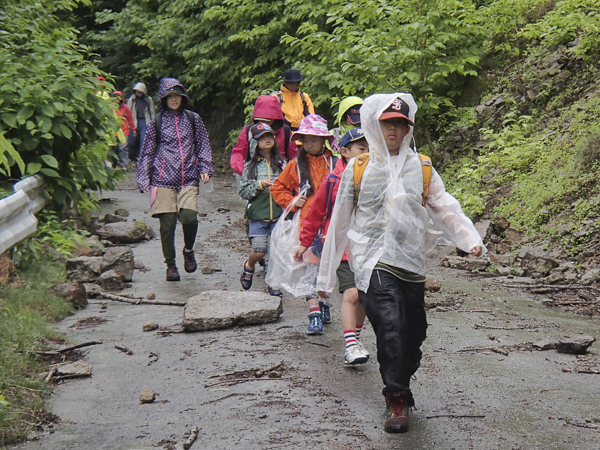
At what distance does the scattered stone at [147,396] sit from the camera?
489cm

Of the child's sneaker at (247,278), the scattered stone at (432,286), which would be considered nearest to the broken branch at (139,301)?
the child's sneaker at (247,278)

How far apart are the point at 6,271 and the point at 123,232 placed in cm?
494

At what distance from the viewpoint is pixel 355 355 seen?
5.30 metres

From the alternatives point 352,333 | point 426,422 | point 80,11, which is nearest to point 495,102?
point 352,333

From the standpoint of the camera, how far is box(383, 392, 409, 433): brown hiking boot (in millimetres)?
4172

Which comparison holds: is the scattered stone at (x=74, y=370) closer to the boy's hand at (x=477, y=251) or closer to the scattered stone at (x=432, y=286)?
the boy's hand at (x=477, y=251)

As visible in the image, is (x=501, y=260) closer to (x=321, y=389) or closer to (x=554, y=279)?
(x=554, y=279)

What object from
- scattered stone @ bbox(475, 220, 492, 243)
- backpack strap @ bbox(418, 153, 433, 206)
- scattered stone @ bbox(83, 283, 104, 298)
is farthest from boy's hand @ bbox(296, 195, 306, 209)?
scattered stone @ bbox(475, 220, 492, 243)

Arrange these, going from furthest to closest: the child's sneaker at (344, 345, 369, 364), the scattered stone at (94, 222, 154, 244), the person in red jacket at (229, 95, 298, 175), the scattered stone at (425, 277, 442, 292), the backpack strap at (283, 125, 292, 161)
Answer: the scattered stone at (94, 222, 154, 244) < the backpack strap at (283, 125, 292, 161) < the person in red jacket at (229, 95, 298, 175) < the scattered stone at (425, 277, 442, 292) < the child's sneaker at (344, 345, 369, 364)

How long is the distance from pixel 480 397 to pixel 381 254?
1.16m

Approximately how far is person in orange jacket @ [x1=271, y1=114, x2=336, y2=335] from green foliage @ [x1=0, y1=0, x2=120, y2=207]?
128 inches

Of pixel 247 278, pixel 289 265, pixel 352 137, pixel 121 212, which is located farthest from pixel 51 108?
pixel 121 212

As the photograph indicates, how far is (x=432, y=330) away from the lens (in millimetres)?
6527

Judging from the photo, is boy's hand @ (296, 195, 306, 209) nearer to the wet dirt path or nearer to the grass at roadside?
the wet dirt path
